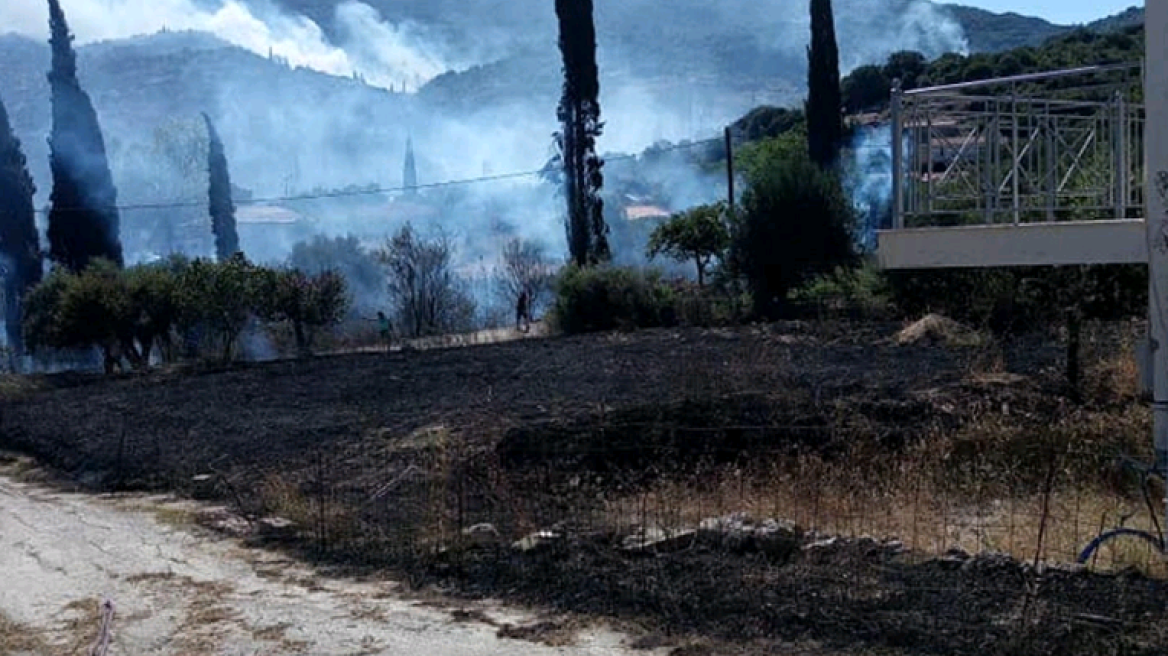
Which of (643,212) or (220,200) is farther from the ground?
(220,200)

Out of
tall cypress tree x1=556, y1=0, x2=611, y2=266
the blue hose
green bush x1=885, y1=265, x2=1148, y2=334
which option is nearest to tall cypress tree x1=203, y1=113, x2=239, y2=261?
tall cypress tree x1=556, y1=0, x2=611, y2=266

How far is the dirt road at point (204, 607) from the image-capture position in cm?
816

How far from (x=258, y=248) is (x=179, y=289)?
4232 centimetres

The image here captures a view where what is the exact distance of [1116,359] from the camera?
16.1 metres

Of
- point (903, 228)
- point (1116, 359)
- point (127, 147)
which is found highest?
point (127, 147)

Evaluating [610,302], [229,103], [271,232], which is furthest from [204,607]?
[229,103]

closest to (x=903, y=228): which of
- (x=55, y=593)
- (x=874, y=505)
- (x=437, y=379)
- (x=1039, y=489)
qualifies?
(x=874, y=505)

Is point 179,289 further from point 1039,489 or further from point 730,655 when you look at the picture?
point 730,655

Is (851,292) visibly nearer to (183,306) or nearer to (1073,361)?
(1073,361)

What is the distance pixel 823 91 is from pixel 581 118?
7.46 metres

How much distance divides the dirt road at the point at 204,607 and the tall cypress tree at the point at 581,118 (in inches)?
1051

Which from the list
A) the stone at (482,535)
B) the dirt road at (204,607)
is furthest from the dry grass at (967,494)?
the dirt road at (204,607)

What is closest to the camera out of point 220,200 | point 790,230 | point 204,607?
point 204,607

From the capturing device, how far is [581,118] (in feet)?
129
